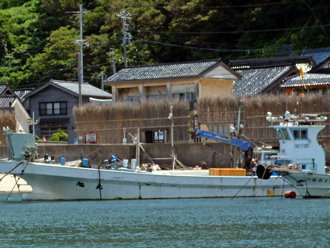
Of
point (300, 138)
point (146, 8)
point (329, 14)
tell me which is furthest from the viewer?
point (146, 8)

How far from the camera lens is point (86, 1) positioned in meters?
78.4

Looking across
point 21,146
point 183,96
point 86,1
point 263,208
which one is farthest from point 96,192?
point 86,1

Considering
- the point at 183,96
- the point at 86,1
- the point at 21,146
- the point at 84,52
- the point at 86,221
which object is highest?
the point at 86,1

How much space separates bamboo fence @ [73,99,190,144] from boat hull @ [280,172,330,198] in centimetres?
1209

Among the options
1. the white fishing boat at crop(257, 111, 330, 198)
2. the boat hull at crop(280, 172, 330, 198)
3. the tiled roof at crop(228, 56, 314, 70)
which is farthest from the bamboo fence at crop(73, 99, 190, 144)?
the tiled roof at crop(228, 56, 314, 70)

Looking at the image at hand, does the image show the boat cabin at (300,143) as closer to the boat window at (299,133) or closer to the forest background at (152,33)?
the boat window at (299,133)

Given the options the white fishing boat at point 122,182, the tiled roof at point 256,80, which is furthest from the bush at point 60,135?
the white fishing boat at point 122,182

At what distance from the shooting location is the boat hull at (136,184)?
30359 millimetres

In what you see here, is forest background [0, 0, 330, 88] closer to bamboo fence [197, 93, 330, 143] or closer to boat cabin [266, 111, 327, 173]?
bamboo fence [197, 93, 330, 143]

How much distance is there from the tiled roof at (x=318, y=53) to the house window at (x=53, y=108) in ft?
76.8

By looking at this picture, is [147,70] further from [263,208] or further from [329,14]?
[263,208]

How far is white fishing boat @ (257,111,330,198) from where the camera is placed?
2955 centimetres

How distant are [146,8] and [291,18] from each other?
15.1 meters

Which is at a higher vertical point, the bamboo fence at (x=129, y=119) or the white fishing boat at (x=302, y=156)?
the bamboo fence at (x=129, y=119)
